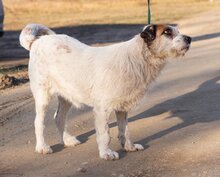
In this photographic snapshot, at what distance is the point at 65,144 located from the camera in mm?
8875

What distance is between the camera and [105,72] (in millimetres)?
7859

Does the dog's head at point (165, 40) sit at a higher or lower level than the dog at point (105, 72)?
higher

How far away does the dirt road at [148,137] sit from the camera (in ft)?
24.7

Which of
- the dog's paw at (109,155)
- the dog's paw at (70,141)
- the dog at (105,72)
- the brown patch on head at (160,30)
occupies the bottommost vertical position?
the dog's paw at (70,141)

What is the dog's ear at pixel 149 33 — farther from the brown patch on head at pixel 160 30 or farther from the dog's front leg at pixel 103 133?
the dog's front leg at pixel 103 133

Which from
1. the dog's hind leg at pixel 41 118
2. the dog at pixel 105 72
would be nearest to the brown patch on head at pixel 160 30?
the dog at pixel 105 72

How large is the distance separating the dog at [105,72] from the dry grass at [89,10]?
2886 centimetres

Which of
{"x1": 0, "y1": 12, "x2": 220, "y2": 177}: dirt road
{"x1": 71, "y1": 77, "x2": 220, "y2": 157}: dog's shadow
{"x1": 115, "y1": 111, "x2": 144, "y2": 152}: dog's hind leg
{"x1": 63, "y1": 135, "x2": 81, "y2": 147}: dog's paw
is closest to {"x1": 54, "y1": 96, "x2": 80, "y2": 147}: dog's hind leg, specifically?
{"x1": 63, "y1": 135, "x2": 81, "y2": 147}: dog's paw

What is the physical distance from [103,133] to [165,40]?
1434mm

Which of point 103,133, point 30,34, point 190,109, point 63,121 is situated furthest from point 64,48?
point 190,109

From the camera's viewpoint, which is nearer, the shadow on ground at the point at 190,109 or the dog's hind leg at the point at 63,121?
the dog's hind leg at the point at 63,121

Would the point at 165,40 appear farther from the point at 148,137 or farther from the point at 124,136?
the point at 148,137

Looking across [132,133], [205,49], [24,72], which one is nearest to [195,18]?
[205,49]

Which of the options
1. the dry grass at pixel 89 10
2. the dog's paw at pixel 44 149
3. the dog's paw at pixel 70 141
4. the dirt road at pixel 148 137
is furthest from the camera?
the dry grass at pixel 89 10
